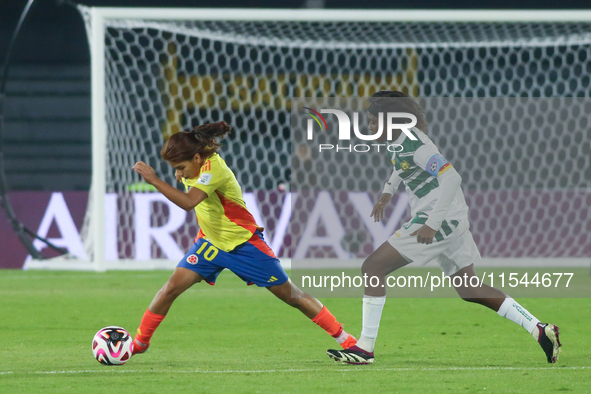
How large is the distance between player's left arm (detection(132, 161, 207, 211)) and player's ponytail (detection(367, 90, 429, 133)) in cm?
102

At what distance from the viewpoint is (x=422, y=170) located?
15.2ft

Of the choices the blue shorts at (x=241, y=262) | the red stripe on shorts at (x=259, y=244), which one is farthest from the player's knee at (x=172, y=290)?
the red stripe on shorts at (x=259, y=244)

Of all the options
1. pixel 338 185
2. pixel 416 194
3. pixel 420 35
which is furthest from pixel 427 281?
pixel 416 194

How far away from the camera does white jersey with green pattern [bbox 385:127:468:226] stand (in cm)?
448

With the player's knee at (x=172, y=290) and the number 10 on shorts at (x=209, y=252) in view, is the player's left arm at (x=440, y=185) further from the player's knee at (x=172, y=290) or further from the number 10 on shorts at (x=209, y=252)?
the player's knee at (x=172, y=290)

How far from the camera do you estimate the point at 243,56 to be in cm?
1242

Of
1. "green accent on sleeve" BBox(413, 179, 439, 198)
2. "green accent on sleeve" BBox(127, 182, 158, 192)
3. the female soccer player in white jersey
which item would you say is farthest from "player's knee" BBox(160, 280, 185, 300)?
"green accent on sleeve" BBox(127, 182, 158, 192)

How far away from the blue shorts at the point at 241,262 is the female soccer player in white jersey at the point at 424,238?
1.69ft

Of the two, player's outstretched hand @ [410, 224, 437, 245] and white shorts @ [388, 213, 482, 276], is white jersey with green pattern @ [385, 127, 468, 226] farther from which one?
player's outstretched hand @ [410, 224, 437, 245]

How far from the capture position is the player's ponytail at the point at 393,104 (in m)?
4.64

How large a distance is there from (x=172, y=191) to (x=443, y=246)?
1.43 m

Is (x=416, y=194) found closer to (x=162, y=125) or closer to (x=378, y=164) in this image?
(x=378, y=164)

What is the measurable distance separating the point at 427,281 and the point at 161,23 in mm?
4145

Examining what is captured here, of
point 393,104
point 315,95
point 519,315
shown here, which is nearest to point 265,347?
point 519,315
